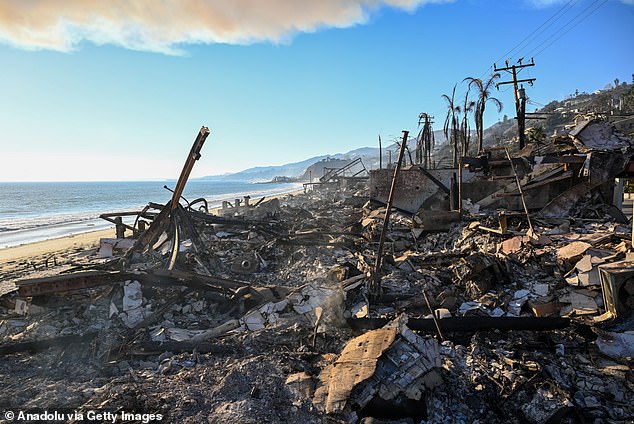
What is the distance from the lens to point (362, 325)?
5.25 meters

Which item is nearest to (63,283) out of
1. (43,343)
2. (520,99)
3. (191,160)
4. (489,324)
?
(43,343)

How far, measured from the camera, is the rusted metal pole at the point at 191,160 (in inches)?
326

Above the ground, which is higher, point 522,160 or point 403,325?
point 522,160

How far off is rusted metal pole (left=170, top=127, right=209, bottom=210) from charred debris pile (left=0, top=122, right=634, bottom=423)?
41 mm

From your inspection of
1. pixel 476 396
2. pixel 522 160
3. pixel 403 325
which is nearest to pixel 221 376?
pixel 403 325

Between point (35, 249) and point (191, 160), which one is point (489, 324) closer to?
point (191, 160)

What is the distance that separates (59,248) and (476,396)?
63.0 feet

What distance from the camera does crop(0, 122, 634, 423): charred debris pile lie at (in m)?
3.49

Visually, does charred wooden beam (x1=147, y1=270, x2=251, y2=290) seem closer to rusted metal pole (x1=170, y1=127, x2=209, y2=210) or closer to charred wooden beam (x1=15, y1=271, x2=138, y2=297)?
charred wooden beam (x1=15, y1=271, x2=138, y2=297)

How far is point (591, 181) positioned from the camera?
9531 mm

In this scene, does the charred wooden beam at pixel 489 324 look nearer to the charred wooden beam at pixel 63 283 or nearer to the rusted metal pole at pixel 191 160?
the charred wooden beam at pixel 63 283

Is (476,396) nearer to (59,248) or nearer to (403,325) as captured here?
(403,325)

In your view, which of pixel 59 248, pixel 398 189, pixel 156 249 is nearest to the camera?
pixel 156 249

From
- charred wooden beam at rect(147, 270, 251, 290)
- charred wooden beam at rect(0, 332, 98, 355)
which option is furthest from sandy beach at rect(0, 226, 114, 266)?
charred wooden beam at rect(147, 270, 251, 290)
